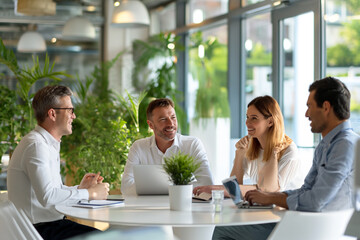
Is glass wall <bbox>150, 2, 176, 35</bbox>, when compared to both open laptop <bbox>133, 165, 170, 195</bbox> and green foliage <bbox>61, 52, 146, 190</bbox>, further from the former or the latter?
open laptop <bbox>133, 165, 170, 195</bbox>

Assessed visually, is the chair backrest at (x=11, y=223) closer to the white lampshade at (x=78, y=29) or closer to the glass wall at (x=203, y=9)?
the glass wall at (x=203, y=9)

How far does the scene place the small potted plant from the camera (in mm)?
2951

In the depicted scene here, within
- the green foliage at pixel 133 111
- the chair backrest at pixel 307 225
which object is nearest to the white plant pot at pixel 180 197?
the chair backrest at pixel 307 225

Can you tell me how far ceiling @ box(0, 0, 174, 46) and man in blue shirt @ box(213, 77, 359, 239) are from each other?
681 centimetres

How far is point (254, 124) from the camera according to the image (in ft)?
12.9

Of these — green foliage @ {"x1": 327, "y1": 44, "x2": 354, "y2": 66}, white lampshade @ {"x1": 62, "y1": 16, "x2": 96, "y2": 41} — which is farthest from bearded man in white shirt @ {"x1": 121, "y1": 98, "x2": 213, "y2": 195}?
white lampshade @ {"x1": 62, "y1": 16, "x2": 96, "y2": 41}

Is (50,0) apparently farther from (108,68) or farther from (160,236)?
(160,236)

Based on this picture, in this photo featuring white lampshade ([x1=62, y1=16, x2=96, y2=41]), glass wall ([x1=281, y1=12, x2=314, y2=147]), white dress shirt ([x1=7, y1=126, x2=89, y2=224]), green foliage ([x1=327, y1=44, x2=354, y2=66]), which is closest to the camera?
white dress shirt ([x1=7, y1=126, x2=89, y2=224])

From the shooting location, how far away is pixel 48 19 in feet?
32.6

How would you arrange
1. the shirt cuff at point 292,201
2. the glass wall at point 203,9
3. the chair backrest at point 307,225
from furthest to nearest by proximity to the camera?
the glass wall at point 203,9, the shirt cuff at point 292,201, the chair backrest at point 307,225

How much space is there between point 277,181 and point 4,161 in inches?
176

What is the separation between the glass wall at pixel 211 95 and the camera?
6934 millimetres

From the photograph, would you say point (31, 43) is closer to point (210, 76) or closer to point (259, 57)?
point (210, 76)

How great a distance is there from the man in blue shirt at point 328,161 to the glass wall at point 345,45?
6.53 feet
